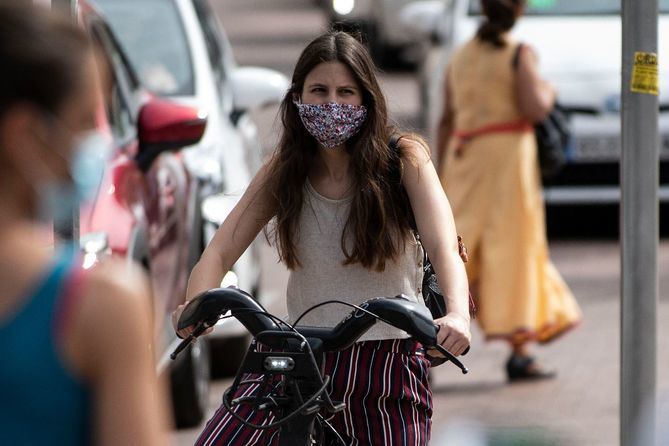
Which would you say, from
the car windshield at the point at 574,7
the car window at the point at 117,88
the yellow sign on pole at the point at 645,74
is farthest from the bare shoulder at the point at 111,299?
the car windshield at the point at 574,7

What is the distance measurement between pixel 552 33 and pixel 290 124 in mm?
7864

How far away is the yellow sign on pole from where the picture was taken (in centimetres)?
467

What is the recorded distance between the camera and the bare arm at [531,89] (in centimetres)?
748

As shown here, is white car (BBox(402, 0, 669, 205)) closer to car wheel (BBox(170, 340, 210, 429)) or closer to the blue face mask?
car wheel (BBox(170, 340, 210, 429))

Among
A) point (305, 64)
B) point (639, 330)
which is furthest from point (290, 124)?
point (639, 330)

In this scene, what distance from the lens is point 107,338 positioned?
186 centimetres

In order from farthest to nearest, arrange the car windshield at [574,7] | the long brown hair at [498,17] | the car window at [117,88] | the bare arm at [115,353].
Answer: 1. the car windshield at [574,7]
2. the long brown hair at [498,17]
3. the car window at [117,88]
4. the bare arm at [115,353]

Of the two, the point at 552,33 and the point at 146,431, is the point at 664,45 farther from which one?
the point at 146,431

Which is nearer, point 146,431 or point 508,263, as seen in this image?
point 146,431

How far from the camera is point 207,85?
25.4ft

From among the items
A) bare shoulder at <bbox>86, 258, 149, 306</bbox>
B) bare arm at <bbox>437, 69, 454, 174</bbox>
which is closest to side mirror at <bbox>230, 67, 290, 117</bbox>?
bare arm at <bbox>437, 69, 454, 174</bbox>

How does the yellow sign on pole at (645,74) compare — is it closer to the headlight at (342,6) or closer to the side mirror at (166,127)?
the side mirror at (166,127)

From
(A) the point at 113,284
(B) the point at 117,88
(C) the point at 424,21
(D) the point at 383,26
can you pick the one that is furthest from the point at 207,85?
(D) the point at 383,26

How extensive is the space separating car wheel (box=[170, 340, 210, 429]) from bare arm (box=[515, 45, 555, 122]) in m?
1.92
